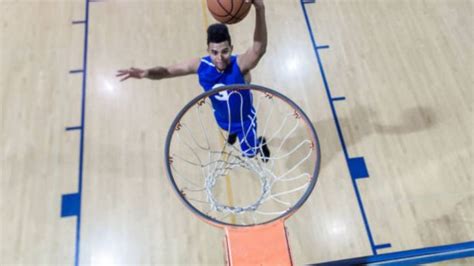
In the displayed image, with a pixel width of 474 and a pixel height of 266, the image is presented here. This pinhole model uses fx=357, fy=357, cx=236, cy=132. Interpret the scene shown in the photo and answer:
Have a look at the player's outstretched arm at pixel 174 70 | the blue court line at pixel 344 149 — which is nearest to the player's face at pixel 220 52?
the player's outstretched arm at pixel 174 70

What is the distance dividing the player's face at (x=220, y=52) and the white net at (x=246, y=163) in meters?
0.66

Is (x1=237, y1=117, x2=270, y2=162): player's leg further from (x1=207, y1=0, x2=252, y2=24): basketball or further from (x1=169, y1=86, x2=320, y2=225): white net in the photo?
(x1=207, y1=0, x2=252, y2=24): basketball

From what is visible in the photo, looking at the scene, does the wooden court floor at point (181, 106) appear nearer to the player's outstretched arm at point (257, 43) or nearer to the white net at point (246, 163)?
the white net at point (246, 163)

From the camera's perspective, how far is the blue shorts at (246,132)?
3256 mm

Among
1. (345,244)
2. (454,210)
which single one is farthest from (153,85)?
(454,210)

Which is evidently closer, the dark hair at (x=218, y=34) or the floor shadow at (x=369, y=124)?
the dark hair at (x=218, y=34)

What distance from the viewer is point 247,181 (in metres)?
3.76

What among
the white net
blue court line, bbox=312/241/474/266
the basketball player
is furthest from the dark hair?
blue court line, bbox=312/241/474/266

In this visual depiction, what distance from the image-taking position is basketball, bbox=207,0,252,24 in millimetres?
2670

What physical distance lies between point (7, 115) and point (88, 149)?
1103 millimetres

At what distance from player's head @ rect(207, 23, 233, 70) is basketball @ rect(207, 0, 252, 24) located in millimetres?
167

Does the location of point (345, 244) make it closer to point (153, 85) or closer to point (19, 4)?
point (153, 85)

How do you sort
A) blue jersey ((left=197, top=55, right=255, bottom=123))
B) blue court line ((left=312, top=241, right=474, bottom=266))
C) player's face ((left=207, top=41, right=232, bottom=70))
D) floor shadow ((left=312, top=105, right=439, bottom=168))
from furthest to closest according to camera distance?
floor shadow ((left=312, top=105, right=439, bottom=168))
blue jersey ((left=197, top=55, right=255, bottom=123))
player's face ((left=207, top=41, right=232, bottom=70))
blue court line ((left=312, top=241, right=474, bottom=266))

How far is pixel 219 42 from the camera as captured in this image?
2.57 m
